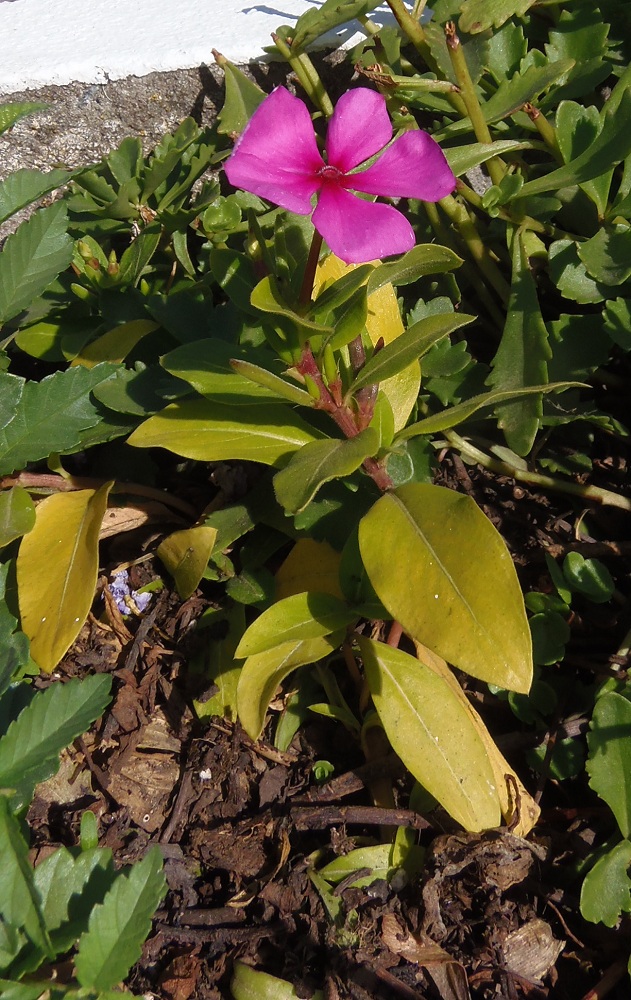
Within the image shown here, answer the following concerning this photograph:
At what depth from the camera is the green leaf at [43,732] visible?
3.58 feet

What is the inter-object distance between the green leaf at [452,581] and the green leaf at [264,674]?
0.24 m

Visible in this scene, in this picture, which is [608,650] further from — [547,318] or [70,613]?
[70,613]

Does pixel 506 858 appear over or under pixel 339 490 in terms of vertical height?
under

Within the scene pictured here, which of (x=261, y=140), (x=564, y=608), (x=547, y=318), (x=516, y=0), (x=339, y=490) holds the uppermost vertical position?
(x=261, y=140)

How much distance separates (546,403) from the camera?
1.65 meters

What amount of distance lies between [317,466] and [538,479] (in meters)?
0.62

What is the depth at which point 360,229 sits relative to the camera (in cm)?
101

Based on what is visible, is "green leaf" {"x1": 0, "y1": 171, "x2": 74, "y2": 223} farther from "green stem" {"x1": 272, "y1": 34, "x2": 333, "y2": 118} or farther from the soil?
the soil

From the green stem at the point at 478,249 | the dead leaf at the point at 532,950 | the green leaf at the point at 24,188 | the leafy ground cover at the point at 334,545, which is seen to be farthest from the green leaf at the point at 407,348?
the dead leaf at the point at 532,950

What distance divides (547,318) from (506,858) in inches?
44.6

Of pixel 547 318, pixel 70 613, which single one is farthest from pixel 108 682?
pixel 547 318

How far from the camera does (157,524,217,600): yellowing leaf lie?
1.51m

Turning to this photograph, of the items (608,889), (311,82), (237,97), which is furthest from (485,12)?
(608,889)

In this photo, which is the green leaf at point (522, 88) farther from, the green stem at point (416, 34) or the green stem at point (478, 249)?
the green stem at point (478, 249)
